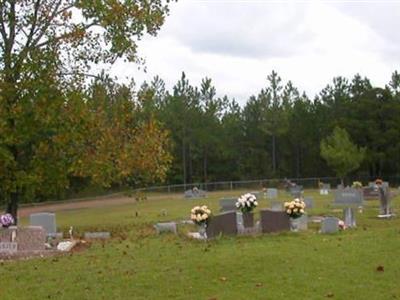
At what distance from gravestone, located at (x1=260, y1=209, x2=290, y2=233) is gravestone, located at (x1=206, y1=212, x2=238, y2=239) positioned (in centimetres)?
91

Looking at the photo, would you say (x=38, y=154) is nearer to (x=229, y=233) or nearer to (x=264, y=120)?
(x=229, y=233)

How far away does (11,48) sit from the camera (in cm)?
2352

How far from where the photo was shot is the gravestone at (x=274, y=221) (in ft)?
63.8

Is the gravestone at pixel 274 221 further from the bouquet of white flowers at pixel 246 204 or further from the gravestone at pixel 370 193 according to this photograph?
the gravestone at pixel 370 193

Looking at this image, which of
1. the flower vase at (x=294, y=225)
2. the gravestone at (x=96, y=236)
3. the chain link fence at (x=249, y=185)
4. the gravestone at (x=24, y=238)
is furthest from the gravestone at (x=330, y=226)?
the chain link fence at (x=249, y=185)

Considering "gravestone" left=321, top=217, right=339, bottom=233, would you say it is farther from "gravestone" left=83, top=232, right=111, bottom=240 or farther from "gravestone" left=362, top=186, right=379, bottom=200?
"gravestone" left=362, top=186, right=379, bottom=200

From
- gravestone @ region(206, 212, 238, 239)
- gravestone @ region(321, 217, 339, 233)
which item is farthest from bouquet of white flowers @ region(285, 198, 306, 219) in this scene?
gravestone @ region(206, 212, 238, 239)

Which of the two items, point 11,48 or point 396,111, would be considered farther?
point 396,111

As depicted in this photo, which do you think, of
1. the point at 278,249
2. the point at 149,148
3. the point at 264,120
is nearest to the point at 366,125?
the point at 264,120

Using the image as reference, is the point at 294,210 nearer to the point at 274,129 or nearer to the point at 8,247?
the point at 8,247

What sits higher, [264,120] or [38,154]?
[264,120]

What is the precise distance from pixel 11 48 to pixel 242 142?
212 feet

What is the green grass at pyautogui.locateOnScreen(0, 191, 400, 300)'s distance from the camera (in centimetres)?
954

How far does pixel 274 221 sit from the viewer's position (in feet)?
64.0
